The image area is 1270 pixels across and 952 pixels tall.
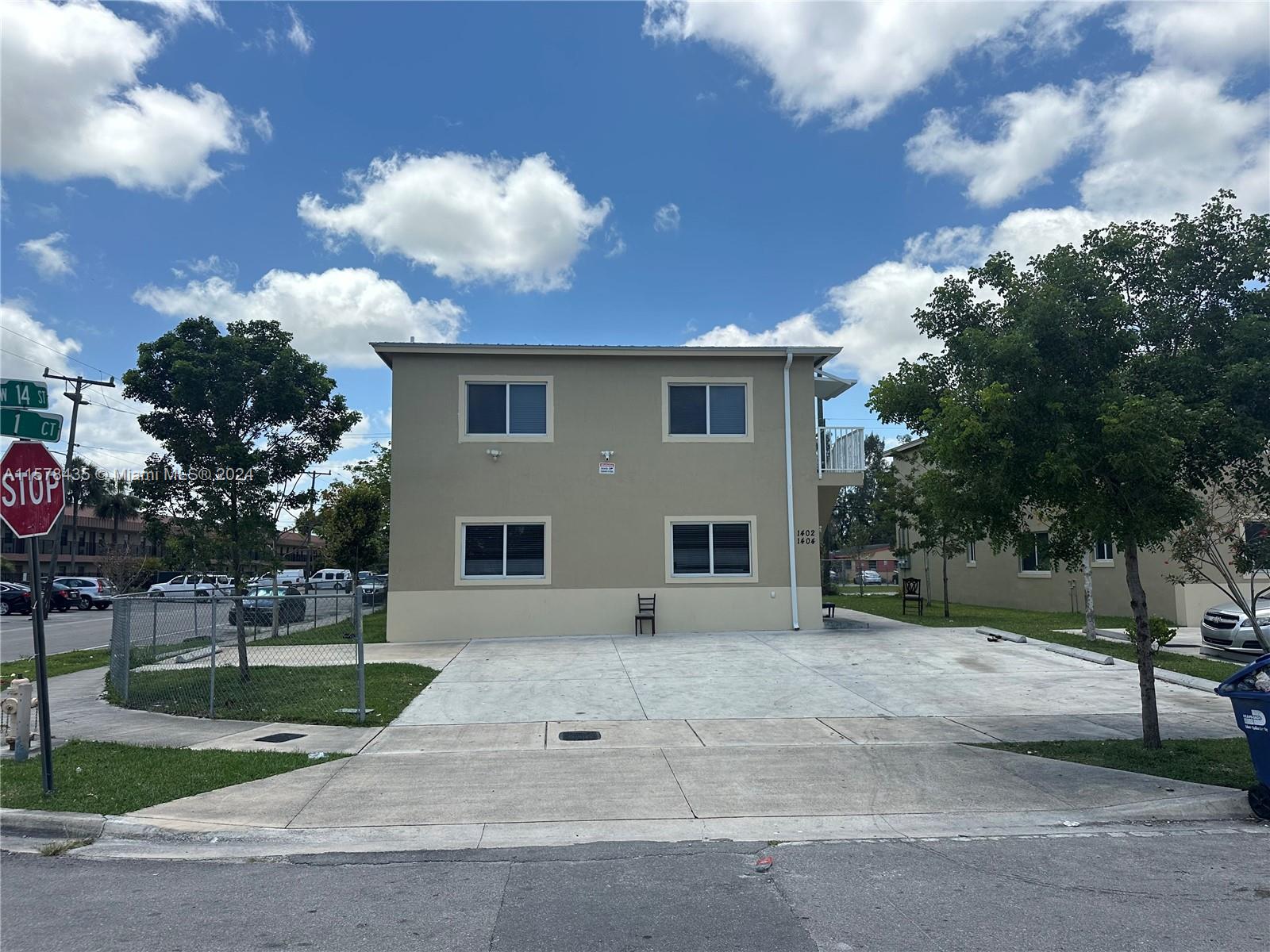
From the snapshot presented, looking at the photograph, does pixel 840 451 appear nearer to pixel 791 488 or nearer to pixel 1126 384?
pixel 791 488

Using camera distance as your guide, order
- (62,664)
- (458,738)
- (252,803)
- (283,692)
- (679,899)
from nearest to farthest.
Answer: (679,899)
(252,803)
(458,738)
(283,692)
(62,664)

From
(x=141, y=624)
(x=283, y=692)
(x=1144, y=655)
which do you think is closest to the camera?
(x=1144, y=655)

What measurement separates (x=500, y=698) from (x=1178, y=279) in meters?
9.30

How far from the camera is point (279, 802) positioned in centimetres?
714

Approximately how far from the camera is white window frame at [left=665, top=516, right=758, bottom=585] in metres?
18.4

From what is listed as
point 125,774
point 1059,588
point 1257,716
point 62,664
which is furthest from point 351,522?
point 1257,716

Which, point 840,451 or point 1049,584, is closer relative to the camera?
point 840,451

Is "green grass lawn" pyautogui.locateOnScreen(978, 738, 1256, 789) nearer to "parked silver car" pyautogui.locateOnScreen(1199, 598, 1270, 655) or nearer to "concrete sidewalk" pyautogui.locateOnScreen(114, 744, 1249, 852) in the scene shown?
"concrete sidewalk" pyautogui.locateOnScreen(114, 744, 1249, 852)

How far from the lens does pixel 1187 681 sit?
12992 mm

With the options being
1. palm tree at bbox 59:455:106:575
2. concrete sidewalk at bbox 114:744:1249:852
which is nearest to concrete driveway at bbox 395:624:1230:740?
concrete sidewalk at bbox 114:744:1249:852

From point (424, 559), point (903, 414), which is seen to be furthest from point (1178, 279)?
point (424, 559)

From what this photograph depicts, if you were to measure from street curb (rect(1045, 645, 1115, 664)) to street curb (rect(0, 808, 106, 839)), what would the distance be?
14.3 m

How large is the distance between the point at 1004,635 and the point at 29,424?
1639 centimetres

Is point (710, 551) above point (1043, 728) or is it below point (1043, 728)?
above
